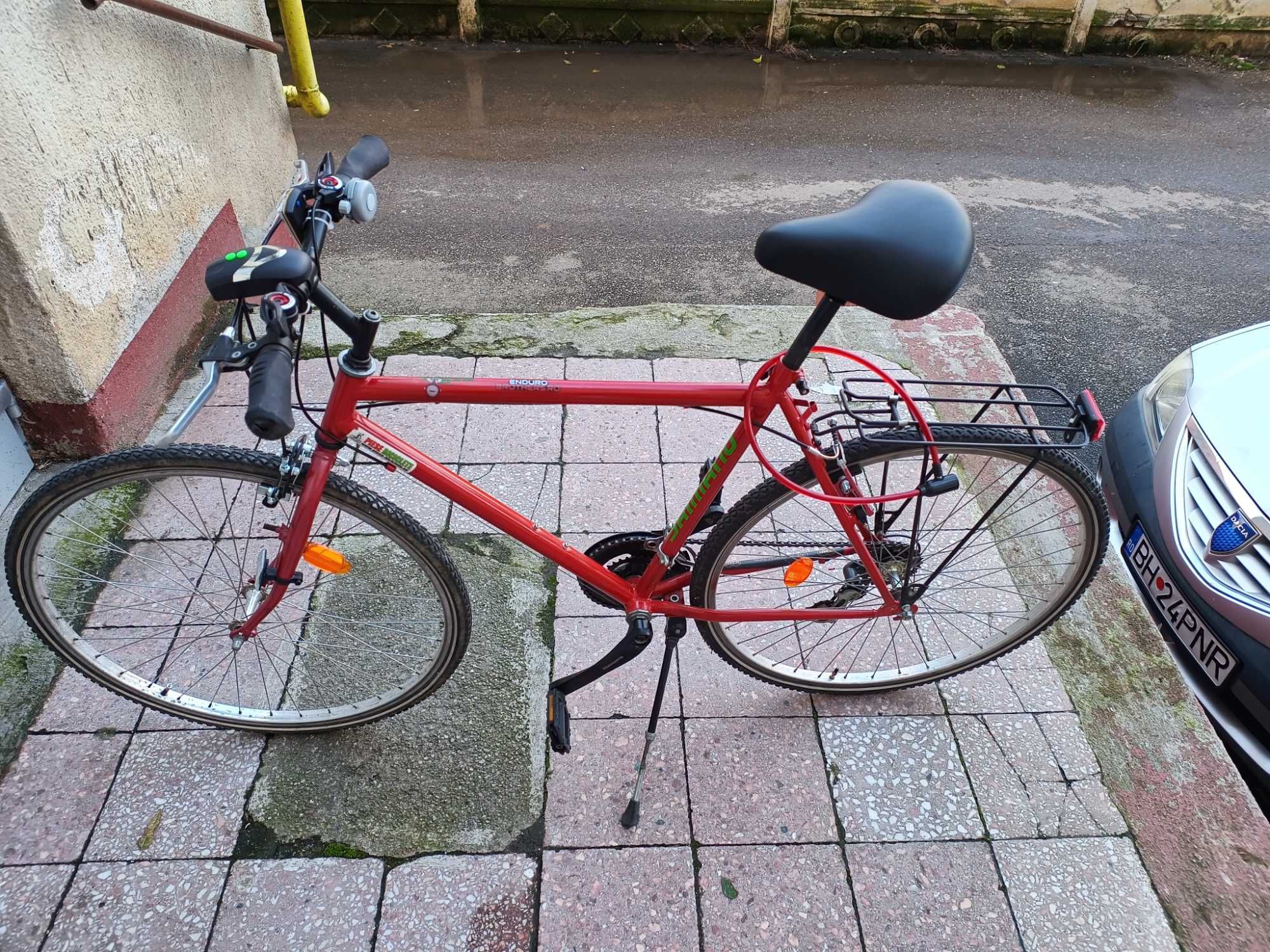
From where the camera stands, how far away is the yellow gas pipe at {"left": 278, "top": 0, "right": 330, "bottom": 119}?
330 centimetres

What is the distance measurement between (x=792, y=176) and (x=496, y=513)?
5061mm

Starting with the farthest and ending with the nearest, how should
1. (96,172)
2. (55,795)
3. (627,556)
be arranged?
(96,172) → (627,556) → (55,795)

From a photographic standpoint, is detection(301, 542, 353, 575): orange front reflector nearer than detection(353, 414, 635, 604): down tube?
No

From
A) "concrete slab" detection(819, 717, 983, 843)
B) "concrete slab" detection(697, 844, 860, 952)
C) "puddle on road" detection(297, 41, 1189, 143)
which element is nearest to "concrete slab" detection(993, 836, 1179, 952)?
"concrete slab" detection(819, 717, 983, 843)

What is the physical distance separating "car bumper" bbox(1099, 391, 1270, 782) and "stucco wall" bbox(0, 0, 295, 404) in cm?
356

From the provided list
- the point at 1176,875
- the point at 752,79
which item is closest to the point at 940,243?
the point at 1176,875

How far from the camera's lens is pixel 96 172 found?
2719 mm

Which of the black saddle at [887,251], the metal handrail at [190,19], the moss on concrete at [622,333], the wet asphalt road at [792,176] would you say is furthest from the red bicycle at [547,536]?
the wet asphalt road at [792,176]

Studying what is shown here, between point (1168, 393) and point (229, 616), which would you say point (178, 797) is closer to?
point (229, 616)

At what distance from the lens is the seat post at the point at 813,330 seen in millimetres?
1638

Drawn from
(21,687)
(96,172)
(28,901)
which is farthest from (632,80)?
(28,901)

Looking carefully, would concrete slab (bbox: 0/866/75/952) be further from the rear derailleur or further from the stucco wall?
the rear derailleur

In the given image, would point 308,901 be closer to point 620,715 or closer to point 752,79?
point 620,715

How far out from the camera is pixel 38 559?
74.9 inches
